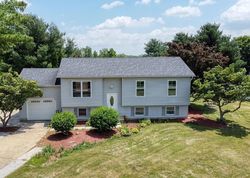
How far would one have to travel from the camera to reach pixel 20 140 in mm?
21109

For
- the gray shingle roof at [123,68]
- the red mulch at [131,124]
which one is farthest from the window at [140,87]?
the red mulch at [131,124]

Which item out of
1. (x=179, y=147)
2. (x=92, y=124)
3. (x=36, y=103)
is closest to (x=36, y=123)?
(x=36, y=103)

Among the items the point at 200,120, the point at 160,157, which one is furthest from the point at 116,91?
the point at 160,157

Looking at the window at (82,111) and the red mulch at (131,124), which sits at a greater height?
the window at (82,111)

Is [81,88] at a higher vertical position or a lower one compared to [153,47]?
lower

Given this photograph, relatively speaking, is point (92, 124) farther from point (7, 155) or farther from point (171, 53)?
point (171, 53)

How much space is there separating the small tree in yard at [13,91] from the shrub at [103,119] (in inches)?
229

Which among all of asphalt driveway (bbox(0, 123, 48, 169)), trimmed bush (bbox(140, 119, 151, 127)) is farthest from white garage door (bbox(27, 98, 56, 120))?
trimmed bush (bbox(140, 119, 151, 127))

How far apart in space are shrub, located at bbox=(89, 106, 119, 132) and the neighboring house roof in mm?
6636

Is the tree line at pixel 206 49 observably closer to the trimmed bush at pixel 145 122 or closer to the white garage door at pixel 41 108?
the trimmed bush at pixel 145 122

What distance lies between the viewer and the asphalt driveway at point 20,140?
17.8 meters

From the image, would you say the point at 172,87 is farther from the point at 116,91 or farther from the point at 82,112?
the point at 82,112

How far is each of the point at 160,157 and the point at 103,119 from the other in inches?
241

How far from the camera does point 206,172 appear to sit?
1562cm
